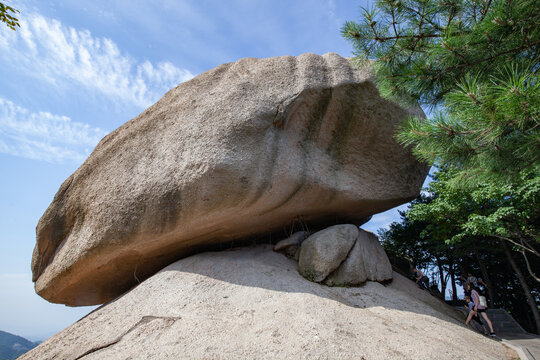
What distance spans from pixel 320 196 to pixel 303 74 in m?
2.59

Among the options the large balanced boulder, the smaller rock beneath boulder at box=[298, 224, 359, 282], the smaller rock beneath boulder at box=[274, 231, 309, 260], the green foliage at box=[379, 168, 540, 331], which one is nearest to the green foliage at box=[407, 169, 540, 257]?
the green foliage at box=[379, 168, 540, 331]

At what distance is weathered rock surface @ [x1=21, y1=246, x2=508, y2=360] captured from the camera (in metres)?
3.96

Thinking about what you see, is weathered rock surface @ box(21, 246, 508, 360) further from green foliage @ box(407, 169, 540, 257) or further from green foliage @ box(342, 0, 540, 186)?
green foliage @ box(407, 169, 540, 257)

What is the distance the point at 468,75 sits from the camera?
13.4 feet

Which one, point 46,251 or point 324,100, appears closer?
point 324,100

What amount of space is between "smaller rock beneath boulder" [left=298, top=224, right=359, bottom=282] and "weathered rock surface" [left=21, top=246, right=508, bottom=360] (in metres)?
0.32

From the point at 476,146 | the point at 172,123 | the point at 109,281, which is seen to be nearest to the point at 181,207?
the point at 172,123

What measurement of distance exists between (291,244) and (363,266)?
5.21ft

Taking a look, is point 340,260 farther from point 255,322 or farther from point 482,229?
point 482,229

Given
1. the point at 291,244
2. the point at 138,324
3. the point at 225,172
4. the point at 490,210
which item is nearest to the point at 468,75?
the point at 225,172

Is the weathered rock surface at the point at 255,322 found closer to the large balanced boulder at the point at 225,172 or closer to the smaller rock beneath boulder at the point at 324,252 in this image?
the smaller rock beneath boulder at the point at 324,252

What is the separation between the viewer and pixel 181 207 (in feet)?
19.7

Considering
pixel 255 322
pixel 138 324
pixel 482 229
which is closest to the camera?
pixel 255 322

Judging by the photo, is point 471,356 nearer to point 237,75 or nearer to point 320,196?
point 320,196
